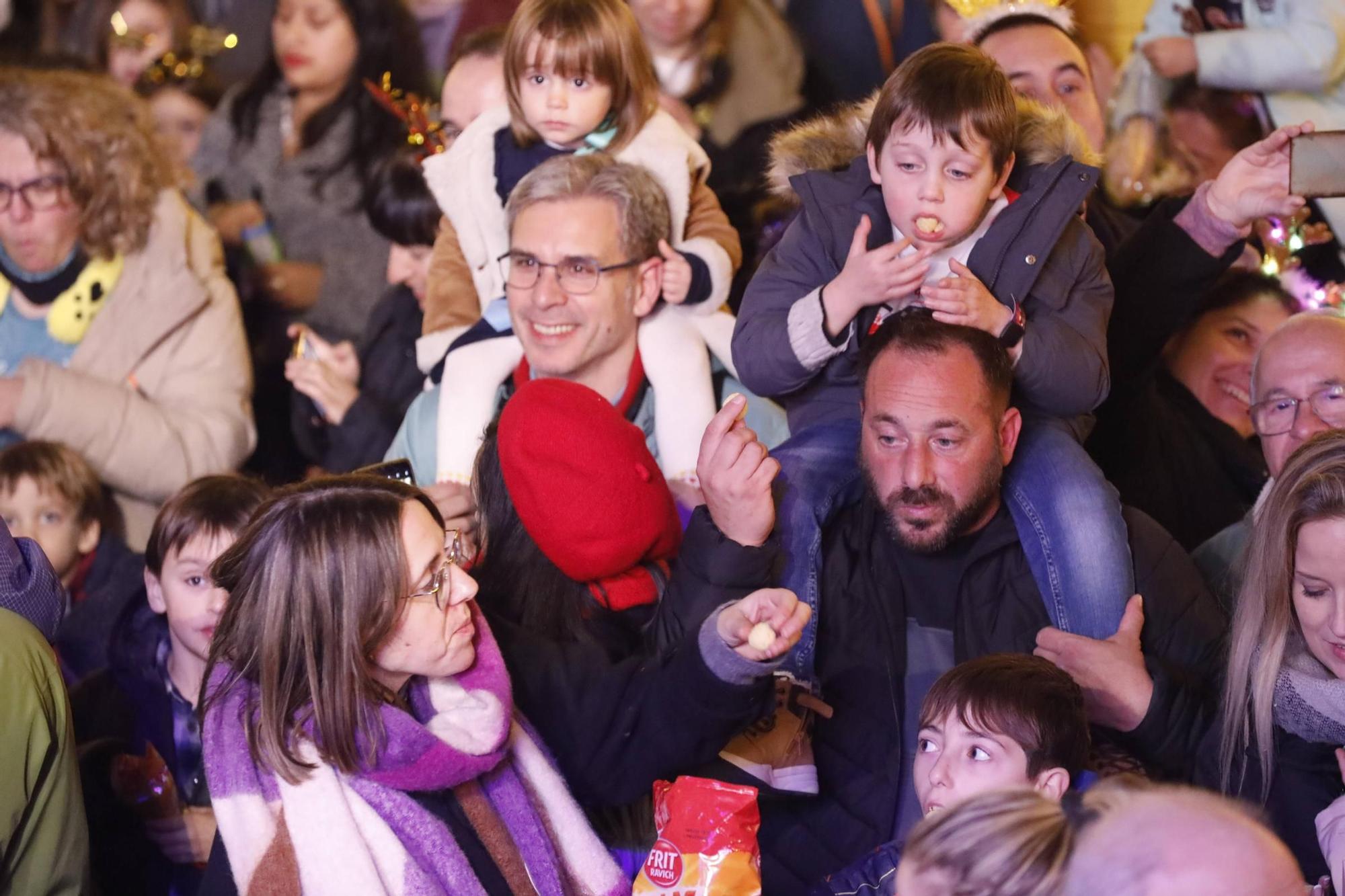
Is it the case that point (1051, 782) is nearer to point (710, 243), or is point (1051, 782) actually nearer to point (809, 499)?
point (809, 499)

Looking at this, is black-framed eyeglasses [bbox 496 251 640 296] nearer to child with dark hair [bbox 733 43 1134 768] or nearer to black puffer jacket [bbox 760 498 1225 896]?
child with dark hair [bbox 733 43 1134 768]

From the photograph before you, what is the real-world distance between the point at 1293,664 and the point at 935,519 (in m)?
0.59

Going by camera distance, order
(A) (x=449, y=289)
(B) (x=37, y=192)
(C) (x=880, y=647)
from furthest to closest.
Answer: (B) (x=37, y=192) < (A) (x=449, y=289) < (C) (x=880, y=647)

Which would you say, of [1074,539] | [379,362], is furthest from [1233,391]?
[379,362]

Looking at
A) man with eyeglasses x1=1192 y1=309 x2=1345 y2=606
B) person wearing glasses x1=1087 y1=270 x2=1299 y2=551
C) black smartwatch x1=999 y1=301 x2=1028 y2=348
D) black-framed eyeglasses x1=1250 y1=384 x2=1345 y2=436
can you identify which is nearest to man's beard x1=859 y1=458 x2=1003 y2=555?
black smartwatch x1=999 y1=301 x2=1028 y2=348

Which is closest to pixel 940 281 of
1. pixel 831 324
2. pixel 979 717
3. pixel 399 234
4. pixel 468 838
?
pixel 831 324

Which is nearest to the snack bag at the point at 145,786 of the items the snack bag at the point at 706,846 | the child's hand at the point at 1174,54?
the snack bag at the point at 706,846

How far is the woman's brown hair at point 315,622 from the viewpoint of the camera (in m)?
2.13

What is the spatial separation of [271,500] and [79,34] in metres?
3.15

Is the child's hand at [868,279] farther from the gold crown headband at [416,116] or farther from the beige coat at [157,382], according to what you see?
the beige coat at [157,382]

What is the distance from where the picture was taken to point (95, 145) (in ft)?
13.0

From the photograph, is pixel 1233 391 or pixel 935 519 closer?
pixel 935 519

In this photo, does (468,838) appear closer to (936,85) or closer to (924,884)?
(924,884)

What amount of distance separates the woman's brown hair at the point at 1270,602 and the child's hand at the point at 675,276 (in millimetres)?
1211
